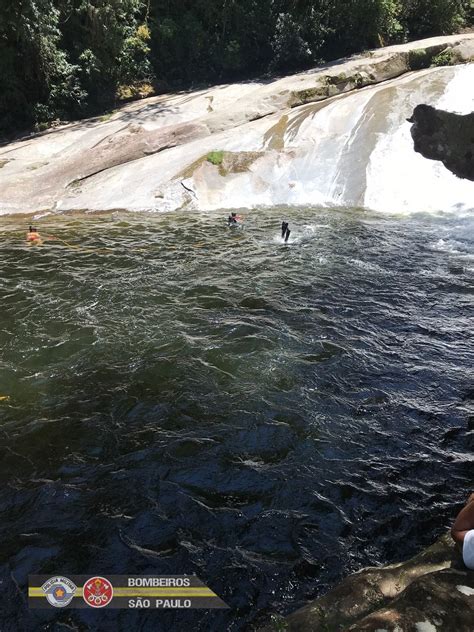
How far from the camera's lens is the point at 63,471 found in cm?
557

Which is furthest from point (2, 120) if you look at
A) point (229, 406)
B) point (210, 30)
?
point (229, 406)

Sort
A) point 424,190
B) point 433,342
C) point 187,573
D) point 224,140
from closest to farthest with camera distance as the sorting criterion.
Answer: point 187,573, point 433,342, point 424,190, point 224,140

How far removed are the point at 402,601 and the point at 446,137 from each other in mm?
19828

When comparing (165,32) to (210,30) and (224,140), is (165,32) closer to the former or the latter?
(210,30)

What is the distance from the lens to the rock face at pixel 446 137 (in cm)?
1828

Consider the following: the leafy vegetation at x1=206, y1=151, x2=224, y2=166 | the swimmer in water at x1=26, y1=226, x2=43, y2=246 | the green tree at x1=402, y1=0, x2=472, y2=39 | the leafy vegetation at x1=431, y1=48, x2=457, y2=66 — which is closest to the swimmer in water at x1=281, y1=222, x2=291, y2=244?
the leafy vegetation at x1=206, y1=151, x2=224, y2=166

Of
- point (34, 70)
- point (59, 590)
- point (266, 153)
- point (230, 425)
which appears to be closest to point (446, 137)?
point (266, 153)

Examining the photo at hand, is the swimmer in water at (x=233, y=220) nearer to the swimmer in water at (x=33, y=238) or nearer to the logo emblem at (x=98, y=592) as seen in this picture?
the swimmer in water at (x=33, y=238)

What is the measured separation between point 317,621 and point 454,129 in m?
19.9

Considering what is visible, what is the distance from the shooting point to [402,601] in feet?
10.3

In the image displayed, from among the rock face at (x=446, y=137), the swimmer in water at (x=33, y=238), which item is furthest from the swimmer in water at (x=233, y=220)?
the rock face at (x=446, y=137)

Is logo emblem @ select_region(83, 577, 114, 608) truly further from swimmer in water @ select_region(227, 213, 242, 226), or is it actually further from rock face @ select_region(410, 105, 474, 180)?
rock face @ select_region(410, 105, 474, 180)

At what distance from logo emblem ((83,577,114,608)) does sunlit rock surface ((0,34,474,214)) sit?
15263 millimetres

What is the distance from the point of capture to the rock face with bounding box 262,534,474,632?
2.94m
